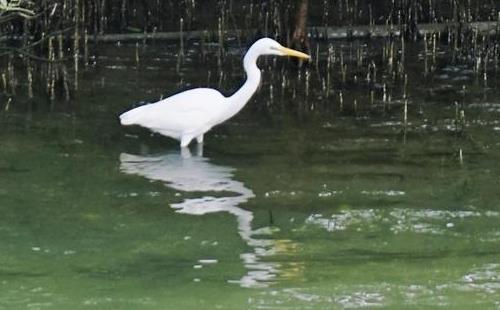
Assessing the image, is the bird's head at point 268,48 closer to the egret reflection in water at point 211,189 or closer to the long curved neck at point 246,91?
the long curved neck at point 246,91

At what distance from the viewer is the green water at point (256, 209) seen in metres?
6.28

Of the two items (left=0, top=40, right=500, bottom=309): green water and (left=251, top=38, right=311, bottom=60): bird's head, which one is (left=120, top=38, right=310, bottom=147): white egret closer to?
(left=251, top=38, right=311, bottom=60): bird's head

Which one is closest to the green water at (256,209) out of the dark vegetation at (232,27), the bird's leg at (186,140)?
the bird's leg at (186,140)

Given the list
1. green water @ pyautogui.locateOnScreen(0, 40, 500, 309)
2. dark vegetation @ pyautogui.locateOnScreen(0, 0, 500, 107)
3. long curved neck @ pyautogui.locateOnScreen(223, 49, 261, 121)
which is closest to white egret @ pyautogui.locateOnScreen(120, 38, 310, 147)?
long curved neck @ pyautogui.locateOnScreen(223, 49, 261, 121)

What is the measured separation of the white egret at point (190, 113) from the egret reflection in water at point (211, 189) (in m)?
0.23

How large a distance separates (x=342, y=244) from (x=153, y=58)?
7.50 m

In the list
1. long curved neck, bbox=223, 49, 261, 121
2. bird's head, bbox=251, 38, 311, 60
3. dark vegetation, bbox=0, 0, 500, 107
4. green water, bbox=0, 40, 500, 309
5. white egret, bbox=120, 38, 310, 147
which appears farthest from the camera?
dark vegetation, bbox=0, 0, 500, 107

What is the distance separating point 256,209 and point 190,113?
242cm

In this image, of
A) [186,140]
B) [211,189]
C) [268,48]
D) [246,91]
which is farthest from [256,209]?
[268,48]

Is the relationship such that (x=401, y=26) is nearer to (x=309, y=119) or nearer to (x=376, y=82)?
(x=376, y=82)

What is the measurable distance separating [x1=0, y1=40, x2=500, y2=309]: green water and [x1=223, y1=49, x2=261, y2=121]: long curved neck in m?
0.26

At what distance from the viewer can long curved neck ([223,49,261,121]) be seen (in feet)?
34.1

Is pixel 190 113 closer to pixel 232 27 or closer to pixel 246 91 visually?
pixel 246 91

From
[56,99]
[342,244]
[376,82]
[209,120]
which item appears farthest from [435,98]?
[342,244]
